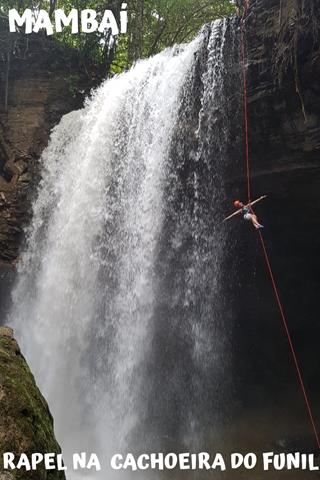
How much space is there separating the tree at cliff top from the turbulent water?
5.93m

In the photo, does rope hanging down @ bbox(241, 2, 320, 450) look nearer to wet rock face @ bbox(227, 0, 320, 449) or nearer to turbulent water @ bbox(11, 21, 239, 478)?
wet rock face @ bbox(227, 0, 320, 449)

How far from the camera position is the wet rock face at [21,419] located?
133 inches

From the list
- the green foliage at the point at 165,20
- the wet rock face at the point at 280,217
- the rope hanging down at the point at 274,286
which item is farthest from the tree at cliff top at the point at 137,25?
the wet rock face at the point at 280,217

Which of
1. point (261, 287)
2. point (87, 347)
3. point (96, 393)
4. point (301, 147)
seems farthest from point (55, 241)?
point (301, 147)

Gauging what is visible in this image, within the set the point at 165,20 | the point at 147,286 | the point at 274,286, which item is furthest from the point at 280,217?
the point at 165,20

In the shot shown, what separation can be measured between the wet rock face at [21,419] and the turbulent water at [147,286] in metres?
5.20

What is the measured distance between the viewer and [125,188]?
11.3 meters

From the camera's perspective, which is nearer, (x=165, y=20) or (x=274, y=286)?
(x=274, y=286)

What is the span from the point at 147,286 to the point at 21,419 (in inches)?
261

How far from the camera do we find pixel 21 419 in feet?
→ 11.9

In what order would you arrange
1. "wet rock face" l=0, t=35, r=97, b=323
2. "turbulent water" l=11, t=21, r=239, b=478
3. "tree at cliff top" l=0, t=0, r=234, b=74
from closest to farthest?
"turbulent water" l=11, t=21, r=239, b=478, "wet rock face" l=0, t=35, r=97, b=323, "tree at cliff top" l=0, t=0, r=234, b=74

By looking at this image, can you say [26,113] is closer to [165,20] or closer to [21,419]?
[165,20]

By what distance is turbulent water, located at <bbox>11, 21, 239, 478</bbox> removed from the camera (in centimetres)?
959

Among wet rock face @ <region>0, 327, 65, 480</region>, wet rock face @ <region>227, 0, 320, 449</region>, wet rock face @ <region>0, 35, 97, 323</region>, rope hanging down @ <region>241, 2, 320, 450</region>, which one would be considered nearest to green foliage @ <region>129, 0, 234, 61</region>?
wet rock face @ <region>0, 35, 97, 323</region>
